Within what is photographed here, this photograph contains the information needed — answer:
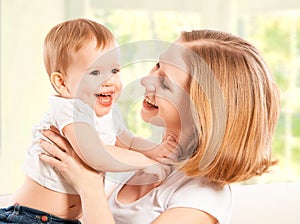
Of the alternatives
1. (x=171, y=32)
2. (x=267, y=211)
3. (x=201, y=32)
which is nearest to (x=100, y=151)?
(x=201, y=32)

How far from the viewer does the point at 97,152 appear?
151 cm

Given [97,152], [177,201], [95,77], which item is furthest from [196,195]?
[95,77]

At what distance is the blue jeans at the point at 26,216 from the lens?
158 centimetres

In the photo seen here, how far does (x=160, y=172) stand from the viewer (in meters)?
1.63

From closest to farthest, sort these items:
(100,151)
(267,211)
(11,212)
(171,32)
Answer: (100,151)
(11,212)
(267,211)
(171,32)

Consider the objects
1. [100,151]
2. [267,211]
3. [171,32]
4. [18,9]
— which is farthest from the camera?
[171,32]

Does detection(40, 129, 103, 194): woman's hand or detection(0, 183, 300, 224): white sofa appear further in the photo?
detection(0, 183, 300, 224): white sofa

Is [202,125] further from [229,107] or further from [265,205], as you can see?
[265,205]

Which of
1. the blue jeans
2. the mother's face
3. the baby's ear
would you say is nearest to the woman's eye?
the mother's face

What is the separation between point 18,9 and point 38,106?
0.60 m

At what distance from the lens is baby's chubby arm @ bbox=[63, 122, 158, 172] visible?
152cm

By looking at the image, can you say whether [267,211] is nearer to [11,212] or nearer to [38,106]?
[11,212]

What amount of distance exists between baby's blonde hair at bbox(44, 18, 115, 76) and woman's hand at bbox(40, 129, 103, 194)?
0.18 metres

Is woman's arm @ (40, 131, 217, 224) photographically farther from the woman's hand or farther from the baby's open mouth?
the baby's open mouth
